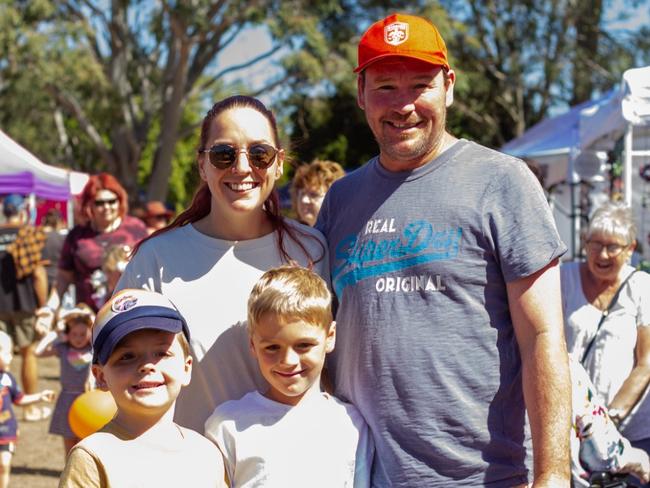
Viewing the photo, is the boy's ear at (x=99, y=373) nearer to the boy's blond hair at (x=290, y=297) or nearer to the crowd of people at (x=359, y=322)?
the crowd of people at (x=359, y=322)

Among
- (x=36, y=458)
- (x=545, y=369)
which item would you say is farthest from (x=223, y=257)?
(x=36, y=458)

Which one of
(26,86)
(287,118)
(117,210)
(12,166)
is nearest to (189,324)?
(117,210)

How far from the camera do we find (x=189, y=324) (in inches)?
92.6

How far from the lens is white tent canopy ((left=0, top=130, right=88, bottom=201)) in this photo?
981 centimetres

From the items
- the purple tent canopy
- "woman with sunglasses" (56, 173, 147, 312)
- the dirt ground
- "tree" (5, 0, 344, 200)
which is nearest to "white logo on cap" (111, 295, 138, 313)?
"woman with sunglasses" (56, 173, 147, 312)

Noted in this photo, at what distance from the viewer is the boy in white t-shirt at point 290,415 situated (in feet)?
7.43

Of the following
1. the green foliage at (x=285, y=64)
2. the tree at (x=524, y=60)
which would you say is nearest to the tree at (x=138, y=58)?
the green foliage at (x=285, y=64)

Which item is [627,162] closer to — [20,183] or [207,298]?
[207,298]

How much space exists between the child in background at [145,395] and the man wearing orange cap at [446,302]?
18.5 inches

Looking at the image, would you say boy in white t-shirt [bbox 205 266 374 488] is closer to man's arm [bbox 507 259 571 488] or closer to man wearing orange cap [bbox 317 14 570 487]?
man wearing orange cap [bbox 317 14 570 487]

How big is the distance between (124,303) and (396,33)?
99 cm

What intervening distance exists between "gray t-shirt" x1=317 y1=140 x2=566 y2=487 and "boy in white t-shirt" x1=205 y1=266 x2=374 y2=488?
107mm

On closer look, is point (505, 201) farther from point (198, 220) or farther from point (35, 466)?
point (35, 466)

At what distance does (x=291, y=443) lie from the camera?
229cm
